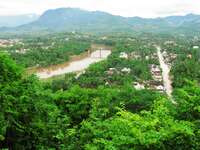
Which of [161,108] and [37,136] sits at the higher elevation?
[161,108]

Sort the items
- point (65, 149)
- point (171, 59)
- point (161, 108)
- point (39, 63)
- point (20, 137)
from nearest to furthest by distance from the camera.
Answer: point (161, 108) < point (65, 149) < point (20, 137) < point (39, 63) < point (171, 59)

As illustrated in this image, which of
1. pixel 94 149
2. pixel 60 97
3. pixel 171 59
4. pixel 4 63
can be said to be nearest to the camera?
pixel 94 149

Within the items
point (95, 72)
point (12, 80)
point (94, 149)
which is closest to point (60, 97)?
point (12, 80)

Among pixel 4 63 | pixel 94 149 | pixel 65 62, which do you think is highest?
pixel 4 63

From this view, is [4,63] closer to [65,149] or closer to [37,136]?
[37,136]

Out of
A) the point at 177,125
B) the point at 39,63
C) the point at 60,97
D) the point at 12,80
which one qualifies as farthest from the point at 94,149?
the point at 39,63

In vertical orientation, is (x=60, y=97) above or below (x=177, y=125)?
below

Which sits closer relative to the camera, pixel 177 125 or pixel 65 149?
pixel 177 125

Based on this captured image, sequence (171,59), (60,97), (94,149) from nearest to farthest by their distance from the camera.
Answer: (94,149)
(60,97)
(171,59)

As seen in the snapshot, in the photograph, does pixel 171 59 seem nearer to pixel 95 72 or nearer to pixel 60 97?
pixel 95 72
